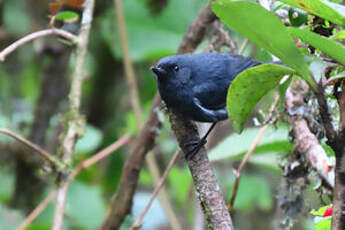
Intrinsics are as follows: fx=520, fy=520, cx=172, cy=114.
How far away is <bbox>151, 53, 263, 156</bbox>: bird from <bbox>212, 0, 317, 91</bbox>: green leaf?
Answer: 1.20 m

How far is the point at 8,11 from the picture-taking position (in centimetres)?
387

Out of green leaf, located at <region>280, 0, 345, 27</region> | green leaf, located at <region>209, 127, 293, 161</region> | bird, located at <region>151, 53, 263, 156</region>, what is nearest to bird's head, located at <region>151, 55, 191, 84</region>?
bird, located at <region>151, 53, 263, 156</region>

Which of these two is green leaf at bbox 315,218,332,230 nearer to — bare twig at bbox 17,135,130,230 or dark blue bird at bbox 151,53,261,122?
dark blue bird at bbox 151,53,261,122

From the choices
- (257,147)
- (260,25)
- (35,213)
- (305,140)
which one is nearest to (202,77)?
(257,147)

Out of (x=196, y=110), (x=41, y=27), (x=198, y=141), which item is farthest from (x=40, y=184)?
(x=198, y=141)

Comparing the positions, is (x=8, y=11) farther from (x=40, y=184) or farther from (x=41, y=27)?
(x=40, y=184)

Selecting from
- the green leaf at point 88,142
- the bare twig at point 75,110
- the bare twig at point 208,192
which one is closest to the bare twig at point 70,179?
the bare twig at point 75,110

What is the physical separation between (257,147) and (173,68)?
520 mm

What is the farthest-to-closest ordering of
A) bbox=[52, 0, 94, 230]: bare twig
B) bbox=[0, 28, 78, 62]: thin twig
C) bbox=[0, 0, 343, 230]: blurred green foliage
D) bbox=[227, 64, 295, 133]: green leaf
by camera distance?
bbox=[0, 0, 343, 230]: blurred green foliage < bbox=[52, 0, 94, 230]: bare twig < bbox=[0, 28, 78, 62]: thin twig < bbox=[227, 64, 295, 133]: green leaf

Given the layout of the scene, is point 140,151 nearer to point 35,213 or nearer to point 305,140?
point 35,213

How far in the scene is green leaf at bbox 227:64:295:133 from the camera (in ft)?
3.81

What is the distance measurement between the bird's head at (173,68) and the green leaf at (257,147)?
372 millimetres

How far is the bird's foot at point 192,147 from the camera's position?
153 centimetres

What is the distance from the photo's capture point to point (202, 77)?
7.95ft
